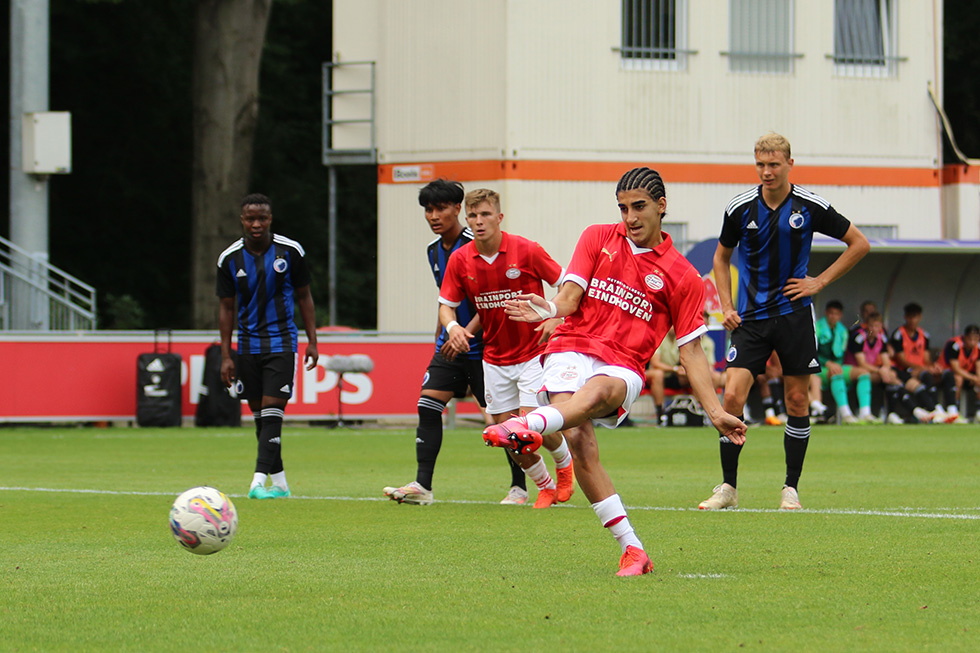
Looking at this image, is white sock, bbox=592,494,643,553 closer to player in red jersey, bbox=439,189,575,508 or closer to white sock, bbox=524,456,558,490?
player in red jersey, bbox=439,189,575,508

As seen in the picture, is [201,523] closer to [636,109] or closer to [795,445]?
[795,445]

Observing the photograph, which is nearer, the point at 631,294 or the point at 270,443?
the point at 631,294

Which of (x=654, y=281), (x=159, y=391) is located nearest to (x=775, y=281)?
(x=654, y=281)

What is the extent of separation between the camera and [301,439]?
19141 millimetres

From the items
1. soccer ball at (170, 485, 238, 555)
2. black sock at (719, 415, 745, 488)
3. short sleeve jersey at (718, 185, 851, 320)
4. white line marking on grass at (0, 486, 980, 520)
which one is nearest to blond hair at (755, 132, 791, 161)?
short sleeve jersey at (718, 185, 851, 320)

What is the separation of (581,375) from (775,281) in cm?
355

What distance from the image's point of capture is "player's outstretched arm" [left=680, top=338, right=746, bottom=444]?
6.75 m

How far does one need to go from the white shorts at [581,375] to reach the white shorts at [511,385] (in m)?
3.37

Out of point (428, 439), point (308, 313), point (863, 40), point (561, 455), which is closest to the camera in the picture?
point (561, 455)

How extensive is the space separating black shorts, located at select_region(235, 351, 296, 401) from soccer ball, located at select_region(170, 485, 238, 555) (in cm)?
418

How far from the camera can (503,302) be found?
1040cm

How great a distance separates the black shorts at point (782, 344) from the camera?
10188 mm

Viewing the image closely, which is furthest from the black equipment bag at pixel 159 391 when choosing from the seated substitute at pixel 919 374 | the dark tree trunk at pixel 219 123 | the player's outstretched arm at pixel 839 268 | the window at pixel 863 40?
the window at pixel 863 40

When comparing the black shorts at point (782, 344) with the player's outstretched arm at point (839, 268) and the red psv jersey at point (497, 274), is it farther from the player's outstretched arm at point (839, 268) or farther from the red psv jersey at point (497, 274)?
the red psv jersey at point (497, 274)
